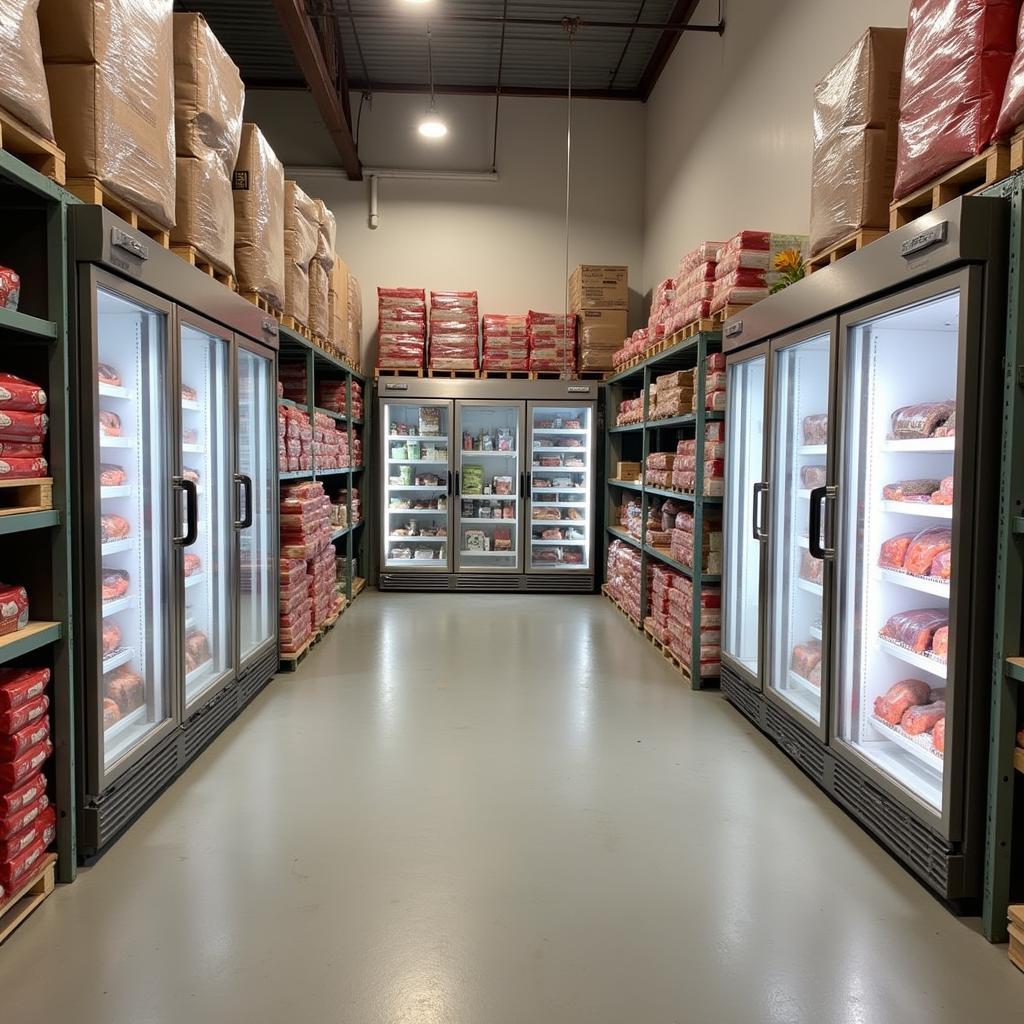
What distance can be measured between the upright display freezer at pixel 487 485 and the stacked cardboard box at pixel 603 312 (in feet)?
1.50

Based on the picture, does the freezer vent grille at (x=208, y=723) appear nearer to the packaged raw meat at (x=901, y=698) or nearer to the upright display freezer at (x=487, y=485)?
the packaged raw meat at (x=901, y=698)

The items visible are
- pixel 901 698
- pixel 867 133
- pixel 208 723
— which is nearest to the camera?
pixel 901 698

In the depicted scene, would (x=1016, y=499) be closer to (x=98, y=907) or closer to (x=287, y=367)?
(x=98, y=907)

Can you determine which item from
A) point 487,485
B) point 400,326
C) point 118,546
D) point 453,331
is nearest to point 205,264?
point 118,546

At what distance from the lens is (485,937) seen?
8.28 ft

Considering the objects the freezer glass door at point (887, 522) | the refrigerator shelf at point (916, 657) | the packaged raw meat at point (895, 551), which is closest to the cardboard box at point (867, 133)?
the freezer glass door at point (887, 522)

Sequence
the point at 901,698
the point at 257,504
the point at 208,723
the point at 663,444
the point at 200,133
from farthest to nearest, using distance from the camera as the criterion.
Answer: the point at 663,444 → the point at 257,504 → the point at 208,723 → the point at 200,133 → the point at 901,698

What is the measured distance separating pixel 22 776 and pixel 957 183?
12.5 feet

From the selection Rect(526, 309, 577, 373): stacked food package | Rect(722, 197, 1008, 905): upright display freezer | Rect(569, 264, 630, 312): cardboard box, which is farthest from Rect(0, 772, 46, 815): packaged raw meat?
Rect(569, 264, 630, 312): cardboard box

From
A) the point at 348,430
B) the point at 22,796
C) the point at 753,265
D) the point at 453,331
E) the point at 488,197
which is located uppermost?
the point at 488,197

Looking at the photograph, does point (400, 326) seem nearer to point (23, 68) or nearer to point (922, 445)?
point (23, 68)

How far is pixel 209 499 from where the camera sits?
449 centimetres

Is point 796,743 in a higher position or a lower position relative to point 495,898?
higher

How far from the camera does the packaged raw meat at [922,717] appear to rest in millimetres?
3150
